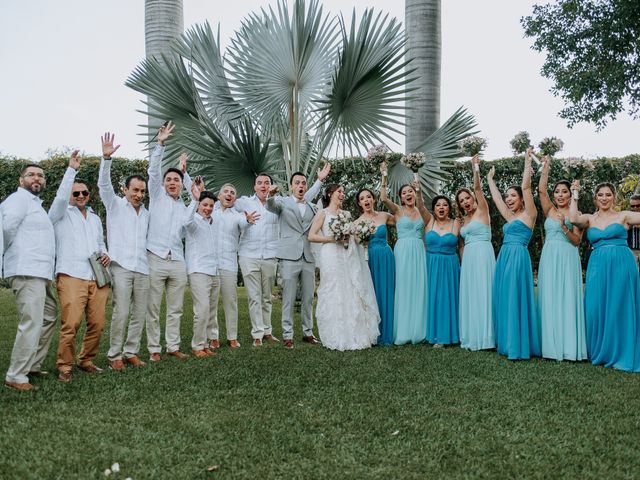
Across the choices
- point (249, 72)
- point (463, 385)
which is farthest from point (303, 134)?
point (463, 385)

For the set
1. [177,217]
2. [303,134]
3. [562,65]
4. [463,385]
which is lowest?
[463,385]

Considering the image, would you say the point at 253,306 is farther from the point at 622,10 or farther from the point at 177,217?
the point at 622,10

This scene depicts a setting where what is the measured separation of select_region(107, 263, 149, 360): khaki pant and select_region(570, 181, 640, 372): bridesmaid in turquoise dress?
5054 millimetres

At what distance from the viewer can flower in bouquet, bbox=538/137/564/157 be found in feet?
26.1

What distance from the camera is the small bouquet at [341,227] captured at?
28.1 ft

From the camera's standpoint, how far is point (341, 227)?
858 centimetres

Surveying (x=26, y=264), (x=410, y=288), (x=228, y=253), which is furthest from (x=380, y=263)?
(x=26, y=264)

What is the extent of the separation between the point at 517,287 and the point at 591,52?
26.9 ft

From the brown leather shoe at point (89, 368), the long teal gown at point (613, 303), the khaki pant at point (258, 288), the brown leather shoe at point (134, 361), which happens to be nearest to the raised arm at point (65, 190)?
the brown leather shoe at point (89, 368)

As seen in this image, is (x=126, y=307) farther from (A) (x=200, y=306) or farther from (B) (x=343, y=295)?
(B) (x=343, y=295)

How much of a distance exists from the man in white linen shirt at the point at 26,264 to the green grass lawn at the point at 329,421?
0.33m

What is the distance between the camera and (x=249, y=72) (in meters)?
10.1

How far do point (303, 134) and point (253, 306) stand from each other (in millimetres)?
3801

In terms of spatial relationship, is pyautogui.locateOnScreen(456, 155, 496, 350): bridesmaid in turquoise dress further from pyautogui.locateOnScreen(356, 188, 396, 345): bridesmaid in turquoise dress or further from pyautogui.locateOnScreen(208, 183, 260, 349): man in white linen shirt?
pyautogui.locateOnScreen(208, 183, 260, 349): man in white linen shirt
